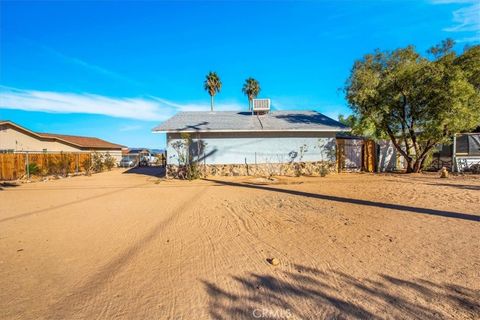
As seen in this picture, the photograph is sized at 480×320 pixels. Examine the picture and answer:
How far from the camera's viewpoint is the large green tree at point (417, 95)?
12.2 metres

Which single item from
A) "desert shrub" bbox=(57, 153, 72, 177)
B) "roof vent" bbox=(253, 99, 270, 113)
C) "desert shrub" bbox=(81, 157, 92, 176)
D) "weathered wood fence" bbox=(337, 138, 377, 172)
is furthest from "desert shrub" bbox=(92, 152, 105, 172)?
"weathered wood fence" bbox=(337, 138, 377, 172)

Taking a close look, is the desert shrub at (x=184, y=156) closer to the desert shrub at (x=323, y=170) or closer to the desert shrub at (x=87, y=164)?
the desert shrub at (x=323, y=170)

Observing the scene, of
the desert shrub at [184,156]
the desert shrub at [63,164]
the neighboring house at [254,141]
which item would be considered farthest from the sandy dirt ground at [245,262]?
the desert shrub at [63,164]

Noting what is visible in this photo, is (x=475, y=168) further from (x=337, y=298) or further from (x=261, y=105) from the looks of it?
(x=337, y=298)

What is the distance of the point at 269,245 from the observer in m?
4.35

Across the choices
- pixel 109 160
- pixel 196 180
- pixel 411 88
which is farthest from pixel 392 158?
pixel 109 160

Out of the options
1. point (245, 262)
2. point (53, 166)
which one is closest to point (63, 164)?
point (53, 166)

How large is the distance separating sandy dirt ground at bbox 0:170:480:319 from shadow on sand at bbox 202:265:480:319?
12 mm

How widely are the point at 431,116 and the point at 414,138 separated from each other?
1.53 meters

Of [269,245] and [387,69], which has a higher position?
[387,69]

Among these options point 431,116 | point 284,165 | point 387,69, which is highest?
point 387,69

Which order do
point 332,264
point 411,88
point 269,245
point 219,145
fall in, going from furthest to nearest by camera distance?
point 219,145, point 411,88, point 269,245, point 332,264

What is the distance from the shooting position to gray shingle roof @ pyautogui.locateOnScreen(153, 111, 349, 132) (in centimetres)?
1512

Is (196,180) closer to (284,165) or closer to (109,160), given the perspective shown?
(284,165)
